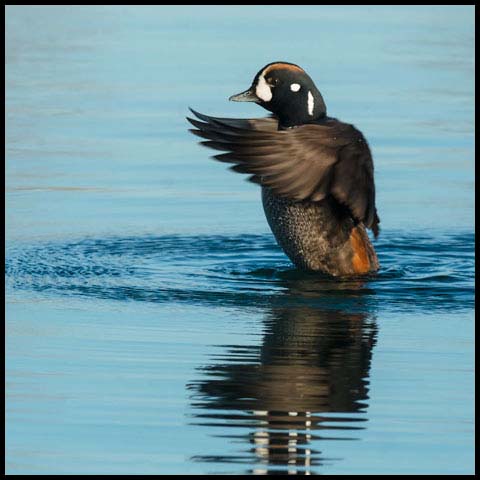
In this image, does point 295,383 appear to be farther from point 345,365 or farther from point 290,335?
point 290,335

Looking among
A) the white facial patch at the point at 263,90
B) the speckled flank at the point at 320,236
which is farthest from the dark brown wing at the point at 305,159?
the white facial patch at the point at 263,90

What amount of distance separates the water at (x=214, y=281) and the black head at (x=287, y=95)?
1020 mm

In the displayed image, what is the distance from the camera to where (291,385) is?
788 cm

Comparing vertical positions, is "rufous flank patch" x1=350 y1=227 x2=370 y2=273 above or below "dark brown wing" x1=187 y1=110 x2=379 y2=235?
below

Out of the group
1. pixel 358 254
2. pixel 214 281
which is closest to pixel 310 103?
pixel 358 254

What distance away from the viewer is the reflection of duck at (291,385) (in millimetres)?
7008

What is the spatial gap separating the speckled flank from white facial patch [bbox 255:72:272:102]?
653mm

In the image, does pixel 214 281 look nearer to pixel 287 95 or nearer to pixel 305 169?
pixel 305 169

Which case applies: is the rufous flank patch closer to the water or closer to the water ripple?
the water ripple

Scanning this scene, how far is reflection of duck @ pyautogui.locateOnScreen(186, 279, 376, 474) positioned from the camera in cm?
701

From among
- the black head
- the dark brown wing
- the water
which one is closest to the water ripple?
the water

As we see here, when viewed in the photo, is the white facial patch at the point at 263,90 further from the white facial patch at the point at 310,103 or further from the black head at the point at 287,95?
the white facial patch at the point at 310,103

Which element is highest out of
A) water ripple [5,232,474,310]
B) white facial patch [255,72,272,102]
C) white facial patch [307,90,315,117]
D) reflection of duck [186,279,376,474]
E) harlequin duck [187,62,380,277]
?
white facial patch [255,72,272,102]

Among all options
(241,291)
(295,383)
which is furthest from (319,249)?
(295,383)
